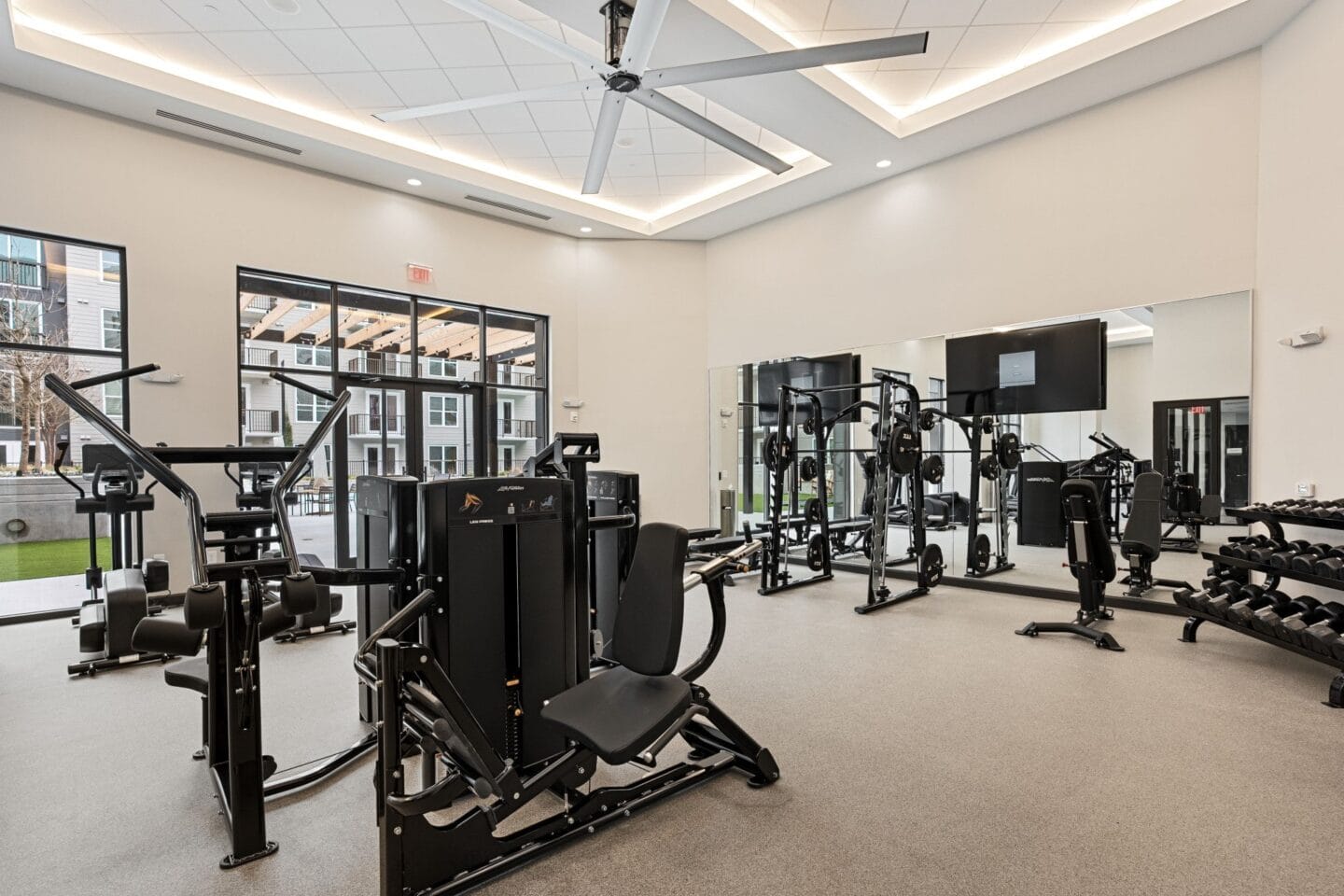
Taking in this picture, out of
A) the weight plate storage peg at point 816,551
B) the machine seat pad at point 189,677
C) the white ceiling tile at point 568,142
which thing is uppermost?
the white ceiling tile at point 568,142

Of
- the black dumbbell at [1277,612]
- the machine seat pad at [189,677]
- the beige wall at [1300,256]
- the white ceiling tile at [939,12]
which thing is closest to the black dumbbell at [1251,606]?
the black dumbbell at [1277,612]

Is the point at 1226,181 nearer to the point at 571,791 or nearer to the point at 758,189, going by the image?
the point at 758,189

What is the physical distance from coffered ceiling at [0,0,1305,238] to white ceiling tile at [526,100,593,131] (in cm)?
2

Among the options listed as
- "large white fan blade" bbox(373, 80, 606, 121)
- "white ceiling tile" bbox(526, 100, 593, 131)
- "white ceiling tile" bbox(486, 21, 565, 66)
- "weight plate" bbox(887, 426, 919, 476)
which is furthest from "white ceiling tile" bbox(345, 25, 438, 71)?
"weight plate" bbox(887, 426, 919, 476)

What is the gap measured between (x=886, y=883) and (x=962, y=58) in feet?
19.1

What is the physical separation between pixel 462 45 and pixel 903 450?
4810mm

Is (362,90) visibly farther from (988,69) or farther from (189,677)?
(988,69)

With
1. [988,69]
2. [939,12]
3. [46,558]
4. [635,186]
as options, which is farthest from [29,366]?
[988,69]

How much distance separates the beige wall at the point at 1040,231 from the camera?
487 cm

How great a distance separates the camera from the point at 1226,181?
15.8ft

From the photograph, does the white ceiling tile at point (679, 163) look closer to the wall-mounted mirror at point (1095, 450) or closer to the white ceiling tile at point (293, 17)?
the wall-mounted mirror at point (1095, 450)

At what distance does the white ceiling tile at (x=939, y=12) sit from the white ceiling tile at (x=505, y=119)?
3275mm

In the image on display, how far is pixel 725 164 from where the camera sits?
23.0ft

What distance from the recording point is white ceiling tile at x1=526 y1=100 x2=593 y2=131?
5.75 m
